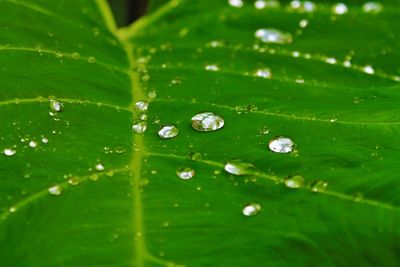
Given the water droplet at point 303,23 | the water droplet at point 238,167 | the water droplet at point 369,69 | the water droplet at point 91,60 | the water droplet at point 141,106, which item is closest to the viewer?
the water droplet at point 238,167

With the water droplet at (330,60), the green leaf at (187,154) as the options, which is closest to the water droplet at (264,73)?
the green leaf at (187,154)

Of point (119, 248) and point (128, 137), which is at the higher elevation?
point (128, 137)

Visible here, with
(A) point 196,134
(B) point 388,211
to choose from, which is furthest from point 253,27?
(B) point 388,211

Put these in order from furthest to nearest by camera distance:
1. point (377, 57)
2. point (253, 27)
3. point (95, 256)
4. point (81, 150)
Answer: point (253, 27) → point (377, 57) → point (81, 150) → point (95, 256)

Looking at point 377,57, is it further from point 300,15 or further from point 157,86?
point 157,86

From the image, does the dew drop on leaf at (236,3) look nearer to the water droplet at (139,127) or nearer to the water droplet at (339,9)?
the water droplet at (339,9)

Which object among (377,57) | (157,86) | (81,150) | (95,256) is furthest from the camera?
(377,57)
